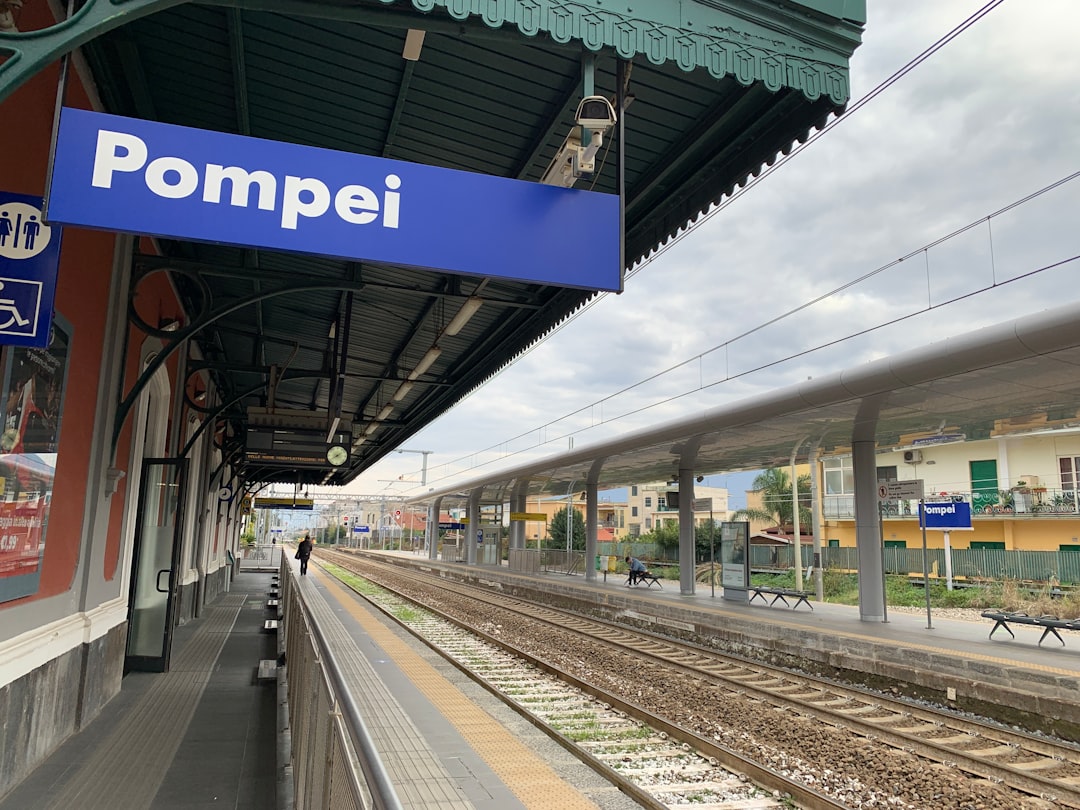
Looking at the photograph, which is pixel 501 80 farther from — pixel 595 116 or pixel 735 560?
pixel 735 560

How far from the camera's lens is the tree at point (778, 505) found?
50.4 metres

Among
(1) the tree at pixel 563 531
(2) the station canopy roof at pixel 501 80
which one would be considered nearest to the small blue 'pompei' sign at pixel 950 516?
(2) the station canopy roof at pixel 501 80

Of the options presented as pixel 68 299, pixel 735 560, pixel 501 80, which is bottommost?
pixel 735 560

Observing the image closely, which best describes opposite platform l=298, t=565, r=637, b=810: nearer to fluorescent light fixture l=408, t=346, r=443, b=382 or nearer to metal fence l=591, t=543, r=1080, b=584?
fluorescent light fixture l=408, t=346, r=443, b=382

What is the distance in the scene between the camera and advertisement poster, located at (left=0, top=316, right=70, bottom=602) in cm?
394

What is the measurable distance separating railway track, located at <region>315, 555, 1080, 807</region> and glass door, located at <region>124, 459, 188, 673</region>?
520 centimetres

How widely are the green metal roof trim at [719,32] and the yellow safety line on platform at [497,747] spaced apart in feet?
14.3

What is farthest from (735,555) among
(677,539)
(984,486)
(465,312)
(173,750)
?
(677,539)

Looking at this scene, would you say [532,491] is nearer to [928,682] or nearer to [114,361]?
[928,682]

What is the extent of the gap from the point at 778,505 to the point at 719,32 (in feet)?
175

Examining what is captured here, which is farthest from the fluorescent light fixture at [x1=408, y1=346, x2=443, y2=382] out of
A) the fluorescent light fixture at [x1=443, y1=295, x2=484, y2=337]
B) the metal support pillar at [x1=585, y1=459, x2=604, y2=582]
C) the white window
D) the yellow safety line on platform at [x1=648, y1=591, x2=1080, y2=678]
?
the white window

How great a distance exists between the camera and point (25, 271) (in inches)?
132

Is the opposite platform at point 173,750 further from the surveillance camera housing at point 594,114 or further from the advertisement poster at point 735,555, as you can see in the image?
the advertisement poster at point 735,555

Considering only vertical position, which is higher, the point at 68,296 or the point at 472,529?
the point at 68,296
